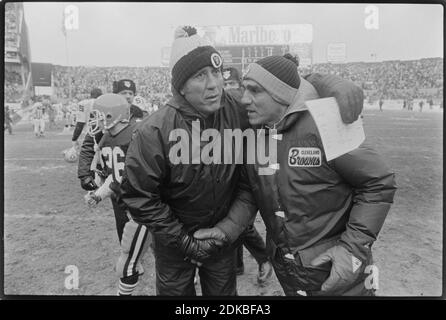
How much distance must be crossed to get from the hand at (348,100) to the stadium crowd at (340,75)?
0.73 ft

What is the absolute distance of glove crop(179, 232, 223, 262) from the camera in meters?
1.30

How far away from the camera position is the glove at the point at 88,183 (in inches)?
60.5

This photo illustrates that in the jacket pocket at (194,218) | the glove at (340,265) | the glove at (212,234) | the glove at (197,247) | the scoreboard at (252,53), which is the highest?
the scoreboard at (252,53)

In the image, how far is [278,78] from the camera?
1.19m

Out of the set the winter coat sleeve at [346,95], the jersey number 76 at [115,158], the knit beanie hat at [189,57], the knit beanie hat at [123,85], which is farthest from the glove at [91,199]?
the winter coat sleeve at [346,95]

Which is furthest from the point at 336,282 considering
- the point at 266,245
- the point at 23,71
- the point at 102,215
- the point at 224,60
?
the point at 23,71

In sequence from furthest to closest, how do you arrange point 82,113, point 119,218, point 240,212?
1. point 119,218
2. point 82,113
3. point 240,212

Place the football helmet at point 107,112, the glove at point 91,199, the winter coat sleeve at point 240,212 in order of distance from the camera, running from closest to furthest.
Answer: the winter coat sleeve at point 240,212, the football helmet at point 107,112, the glove at point 91,199

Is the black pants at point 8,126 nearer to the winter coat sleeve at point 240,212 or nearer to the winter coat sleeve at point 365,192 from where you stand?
the winter coat sleeve at point 240,212

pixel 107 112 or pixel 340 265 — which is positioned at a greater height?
pixel 107 112

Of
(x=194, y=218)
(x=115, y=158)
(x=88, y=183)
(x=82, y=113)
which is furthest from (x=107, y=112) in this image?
(x=194, y=218)

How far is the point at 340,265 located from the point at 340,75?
2.32 feet

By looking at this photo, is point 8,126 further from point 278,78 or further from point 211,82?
point 278,78

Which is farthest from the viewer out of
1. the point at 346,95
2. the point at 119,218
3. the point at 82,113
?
the point at 119,218
